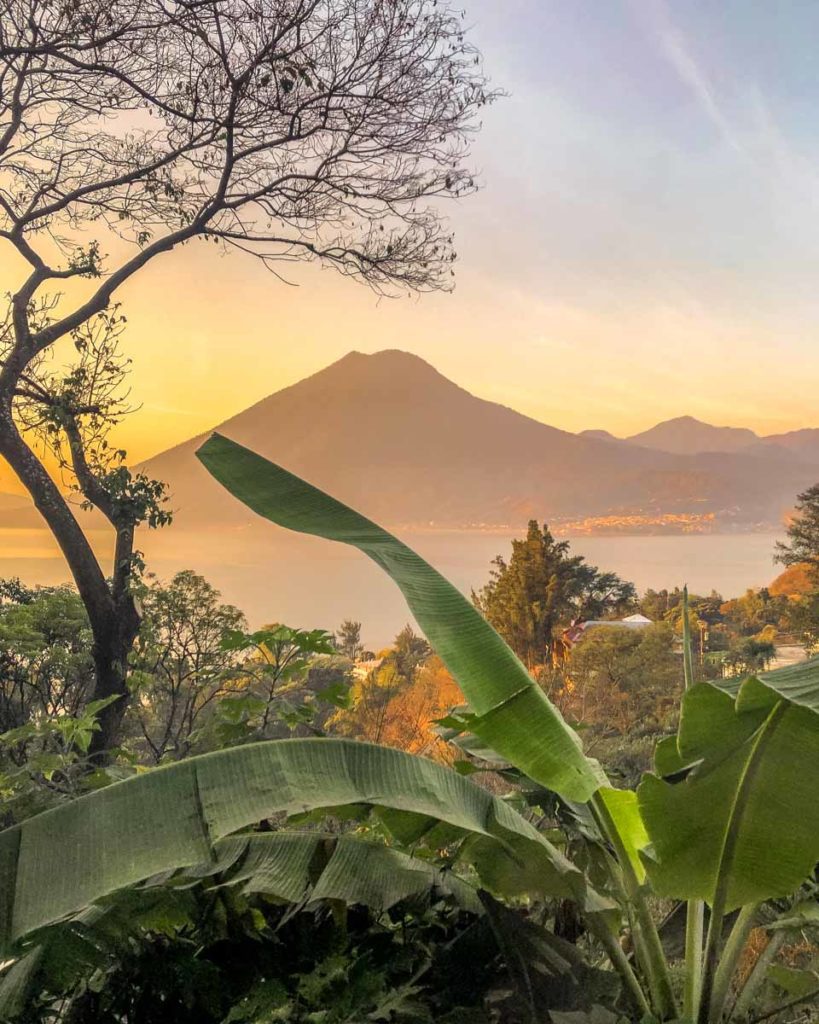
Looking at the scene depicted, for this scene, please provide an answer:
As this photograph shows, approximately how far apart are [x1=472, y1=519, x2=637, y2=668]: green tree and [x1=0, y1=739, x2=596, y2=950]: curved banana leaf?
25.3 ft

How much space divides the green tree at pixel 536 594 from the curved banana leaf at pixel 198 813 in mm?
7717

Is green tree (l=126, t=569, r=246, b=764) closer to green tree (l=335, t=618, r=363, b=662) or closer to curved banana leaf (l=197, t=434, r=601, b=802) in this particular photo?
curved banana leaf (l=197, t=434, r=601, b=802)

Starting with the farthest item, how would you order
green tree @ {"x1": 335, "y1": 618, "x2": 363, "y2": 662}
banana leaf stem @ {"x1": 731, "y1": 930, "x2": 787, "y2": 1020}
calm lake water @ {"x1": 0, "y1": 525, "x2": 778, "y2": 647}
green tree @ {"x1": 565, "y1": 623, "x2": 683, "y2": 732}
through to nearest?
green tree @ {"x1": 335, "y1": 618, "x2": 363, "y2": 662}
green tree @ {"x1": 565, "y1": 623, "x2": 683, "y2": 732}
calm lake water @ {"x1": 0, "y1": 525, "x2": 778, "y2": 647}
banana leaf stem @ {"x1": 731, "y1": 930, "x2": 787, "y2": 1020}

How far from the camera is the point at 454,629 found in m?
0.66

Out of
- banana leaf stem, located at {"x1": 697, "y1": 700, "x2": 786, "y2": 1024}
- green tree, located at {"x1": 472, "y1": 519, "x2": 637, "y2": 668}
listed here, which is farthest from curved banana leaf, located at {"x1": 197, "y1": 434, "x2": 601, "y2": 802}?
green tree, located at {"x1": 472, "y1": 519, "x2": 637, "y2": 668}

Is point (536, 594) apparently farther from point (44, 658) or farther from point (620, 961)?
point (620, 961)

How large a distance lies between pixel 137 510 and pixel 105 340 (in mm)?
943

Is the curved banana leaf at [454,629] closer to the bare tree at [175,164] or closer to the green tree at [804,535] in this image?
the bare tree at [175,164]

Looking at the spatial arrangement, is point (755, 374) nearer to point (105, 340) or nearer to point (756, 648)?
point (756, 648)

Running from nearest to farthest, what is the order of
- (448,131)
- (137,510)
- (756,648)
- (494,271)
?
(137,510), (448,131), (756,648), (494,271)

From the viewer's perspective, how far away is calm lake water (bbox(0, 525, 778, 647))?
5.30m

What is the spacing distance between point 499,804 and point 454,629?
0.50ft

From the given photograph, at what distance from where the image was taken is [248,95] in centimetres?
391

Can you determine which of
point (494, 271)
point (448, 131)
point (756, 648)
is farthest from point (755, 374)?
point (448, 131)
